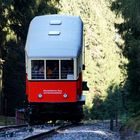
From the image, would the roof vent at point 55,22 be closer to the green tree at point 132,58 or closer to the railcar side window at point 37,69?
the railcar side window at point 37,69

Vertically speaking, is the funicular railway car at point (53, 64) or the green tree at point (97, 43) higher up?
the green tree at point (97, 43)

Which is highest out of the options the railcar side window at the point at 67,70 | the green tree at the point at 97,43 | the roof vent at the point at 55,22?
the green tree at the point at 97,43

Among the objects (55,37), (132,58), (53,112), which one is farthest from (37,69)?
(132,58)

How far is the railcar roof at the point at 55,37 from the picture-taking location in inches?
966

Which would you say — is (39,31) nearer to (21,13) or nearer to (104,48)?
(21,13)

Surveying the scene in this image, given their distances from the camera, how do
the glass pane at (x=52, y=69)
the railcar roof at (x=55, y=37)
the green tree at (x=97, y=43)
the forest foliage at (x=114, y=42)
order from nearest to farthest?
1. the railcar roof at (x=55, y=37)
2. the glass pane at (x=52, y=69)
3. the forest foliage at (x=114, y=42)
4. the green tree at (x=97, y=43)

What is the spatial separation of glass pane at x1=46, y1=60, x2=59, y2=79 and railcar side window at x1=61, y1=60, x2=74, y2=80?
24 cm

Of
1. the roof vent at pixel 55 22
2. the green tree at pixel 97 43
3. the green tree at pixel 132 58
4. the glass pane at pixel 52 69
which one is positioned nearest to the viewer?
the glass pane at pixel 52 69

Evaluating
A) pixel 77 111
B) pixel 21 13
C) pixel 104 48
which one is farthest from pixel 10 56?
pixel 104 48

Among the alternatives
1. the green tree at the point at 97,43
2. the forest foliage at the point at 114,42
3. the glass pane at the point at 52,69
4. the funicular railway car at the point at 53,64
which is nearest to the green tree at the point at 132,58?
the forest foliage at the point at 114,42

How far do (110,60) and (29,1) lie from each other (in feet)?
382

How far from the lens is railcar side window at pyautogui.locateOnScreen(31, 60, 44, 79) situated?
24719 millimetres

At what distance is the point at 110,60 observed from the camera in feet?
504

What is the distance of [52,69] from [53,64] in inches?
8.7
